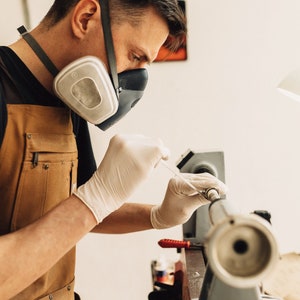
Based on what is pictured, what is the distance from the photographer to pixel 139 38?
1052 mm

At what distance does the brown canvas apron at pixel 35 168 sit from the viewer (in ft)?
3.25

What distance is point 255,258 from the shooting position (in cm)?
48

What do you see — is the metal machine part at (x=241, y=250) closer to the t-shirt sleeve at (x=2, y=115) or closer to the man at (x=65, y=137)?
the man at (x=65, y=137)

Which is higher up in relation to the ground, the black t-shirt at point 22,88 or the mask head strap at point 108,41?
the mask head strap at point 108,41

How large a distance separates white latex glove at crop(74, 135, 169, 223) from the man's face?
0.28 m

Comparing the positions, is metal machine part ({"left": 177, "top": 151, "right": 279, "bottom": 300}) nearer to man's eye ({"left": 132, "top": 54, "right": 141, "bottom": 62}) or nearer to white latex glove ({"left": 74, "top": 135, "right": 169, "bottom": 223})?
white latex glove ({"left": 74, "top": 135, "right": 169, "bottom": 223})

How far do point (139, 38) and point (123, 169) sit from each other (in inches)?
16.5

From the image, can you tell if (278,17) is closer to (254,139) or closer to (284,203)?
(254,139)

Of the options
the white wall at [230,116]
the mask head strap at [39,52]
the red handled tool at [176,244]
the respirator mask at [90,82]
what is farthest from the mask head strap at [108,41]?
the white wall at [230,116]

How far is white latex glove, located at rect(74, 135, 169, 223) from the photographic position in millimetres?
955

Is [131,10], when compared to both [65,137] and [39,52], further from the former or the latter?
[65,137]

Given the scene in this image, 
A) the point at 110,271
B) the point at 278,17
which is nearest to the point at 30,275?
the point at 110,271

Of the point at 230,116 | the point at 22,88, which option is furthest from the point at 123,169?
the point at 230,116

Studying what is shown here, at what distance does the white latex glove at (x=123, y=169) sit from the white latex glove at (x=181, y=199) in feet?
0.61
